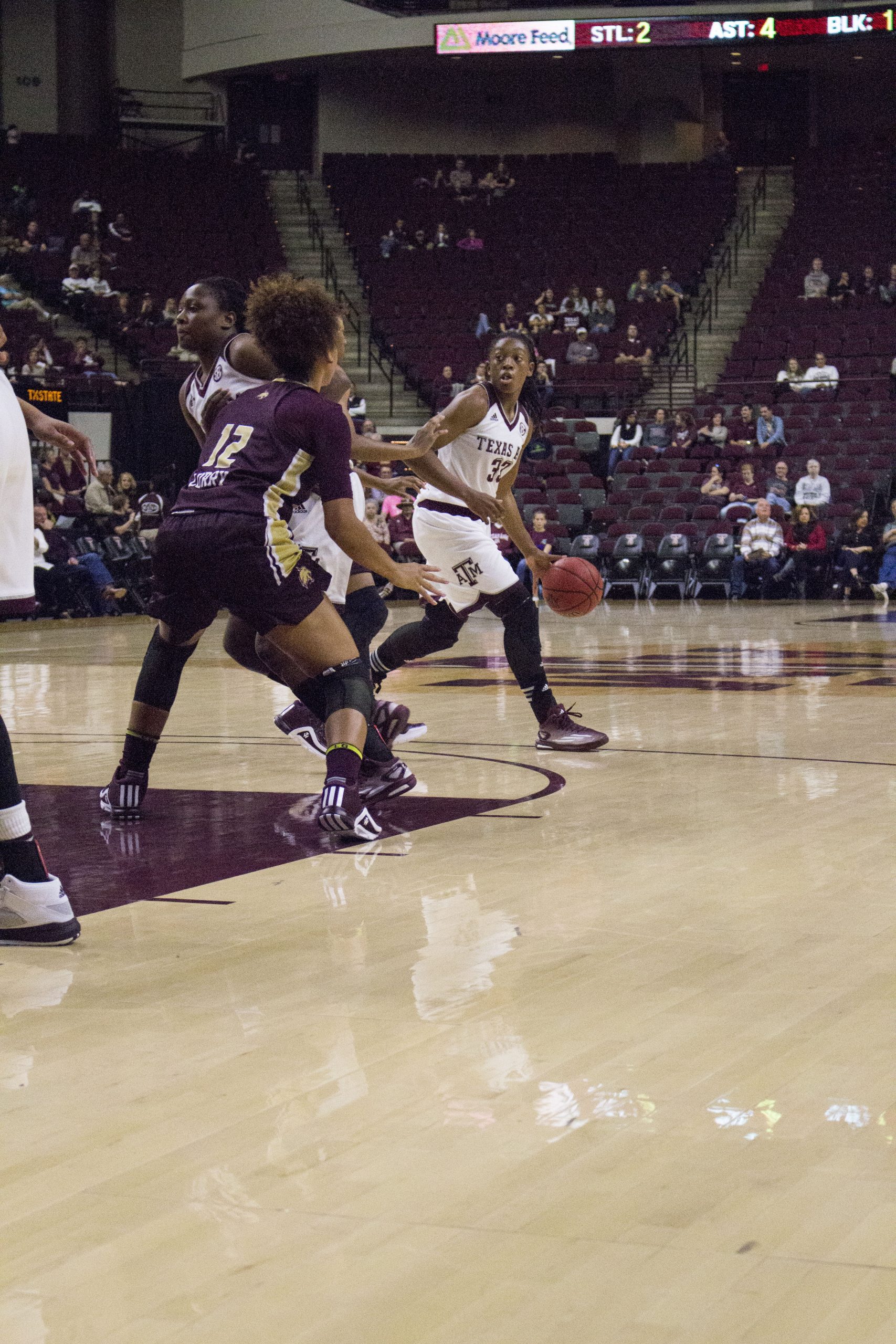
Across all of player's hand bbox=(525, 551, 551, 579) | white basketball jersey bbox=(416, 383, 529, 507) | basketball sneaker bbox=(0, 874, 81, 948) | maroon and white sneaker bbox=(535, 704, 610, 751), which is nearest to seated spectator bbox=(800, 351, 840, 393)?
player's hand bbox=(525, 551, 551, 579)

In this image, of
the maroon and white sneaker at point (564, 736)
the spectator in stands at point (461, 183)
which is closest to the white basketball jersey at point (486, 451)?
the maroon and white sneaker at point (564, 736)

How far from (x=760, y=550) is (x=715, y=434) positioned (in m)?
2.31

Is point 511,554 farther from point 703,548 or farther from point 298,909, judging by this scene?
point 298,909

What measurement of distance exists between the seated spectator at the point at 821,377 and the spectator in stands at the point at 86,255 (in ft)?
33.8

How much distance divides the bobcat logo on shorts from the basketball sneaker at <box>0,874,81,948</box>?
134 inches

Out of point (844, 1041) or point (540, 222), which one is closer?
point (844, 1041)

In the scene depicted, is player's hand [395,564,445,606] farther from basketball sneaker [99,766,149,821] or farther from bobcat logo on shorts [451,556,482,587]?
bobcat logo on shorts [451,556,482,587]

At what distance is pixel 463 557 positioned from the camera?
6.67 m

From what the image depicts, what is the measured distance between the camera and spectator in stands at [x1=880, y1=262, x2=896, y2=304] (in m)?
22.8

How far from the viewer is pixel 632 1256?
183cm

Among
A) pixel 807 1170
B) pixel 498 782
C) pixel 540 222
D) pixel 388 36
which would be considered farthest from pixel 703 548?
pixel 807 1170

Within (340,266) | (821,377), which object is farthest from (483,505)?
(340,266)

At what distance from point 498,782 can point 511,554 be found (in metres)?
13.5

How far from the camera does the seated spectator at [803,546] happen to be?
1867 centimetres
